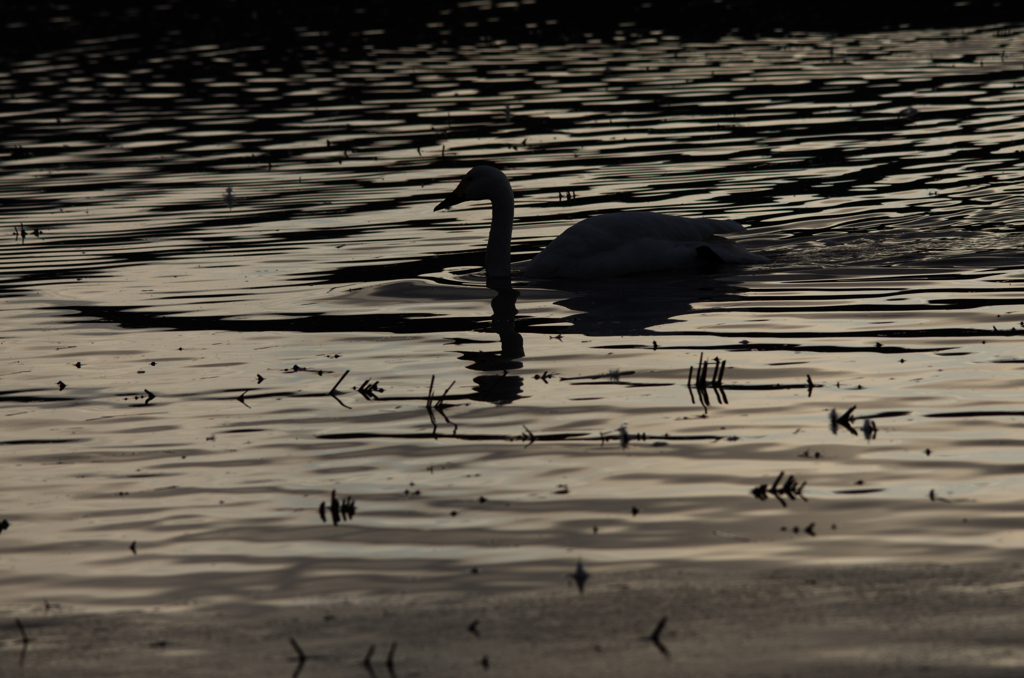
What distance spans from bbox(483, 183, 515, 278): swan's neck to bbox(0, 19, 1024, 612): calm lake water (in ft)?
1.04

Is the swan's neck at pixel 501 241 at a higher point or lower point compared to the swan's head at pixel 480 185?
lower

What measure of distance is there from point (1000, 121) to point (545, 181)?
8.33 meters

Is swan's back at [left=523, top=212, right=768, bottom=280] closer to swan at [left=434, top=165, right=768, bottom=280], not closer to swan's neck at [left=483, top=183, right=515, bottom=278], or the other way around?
swan at [left=434, top=165, right=768, bottom=280]

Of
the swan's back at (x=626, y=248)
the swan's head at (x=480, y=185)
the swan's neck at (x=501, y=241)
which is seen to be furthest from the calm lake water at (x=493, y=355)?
the swan's head at (x=480, y=185)

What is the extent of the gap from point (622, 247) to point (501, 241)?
51.7 inches

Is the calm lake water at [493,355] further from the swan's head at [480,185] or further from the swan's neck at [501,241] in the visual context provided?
the swan's head at [480,185]

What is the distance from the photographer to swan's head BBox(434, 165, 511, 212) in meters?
14.7

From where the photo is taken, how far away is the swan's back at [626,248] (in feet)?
46.0

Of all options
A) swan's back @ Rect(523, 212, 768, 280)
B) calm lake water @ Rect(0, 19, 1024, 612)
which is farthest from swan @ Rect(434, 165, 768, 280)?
calm lake water @ Rect(0, 19, 1024, 612)

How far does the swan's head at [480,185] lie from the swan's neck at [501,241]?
0.13m

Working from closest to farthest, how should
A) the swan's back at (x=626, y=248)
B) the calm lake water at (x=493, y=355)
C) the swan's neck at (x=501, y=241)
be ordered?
the calm lake water at (x=493, y=355)
the swan's back at (x=626, y=248)
the swan's neck at (x=501, y=241)

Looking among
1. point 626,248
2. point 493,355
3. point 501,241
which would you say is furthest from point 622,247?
point 493,355

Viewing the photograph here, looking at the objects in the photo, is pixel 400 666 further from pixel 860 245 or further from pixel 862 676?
pixel 860 245

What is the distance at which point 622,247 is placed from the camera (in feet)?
46.2
